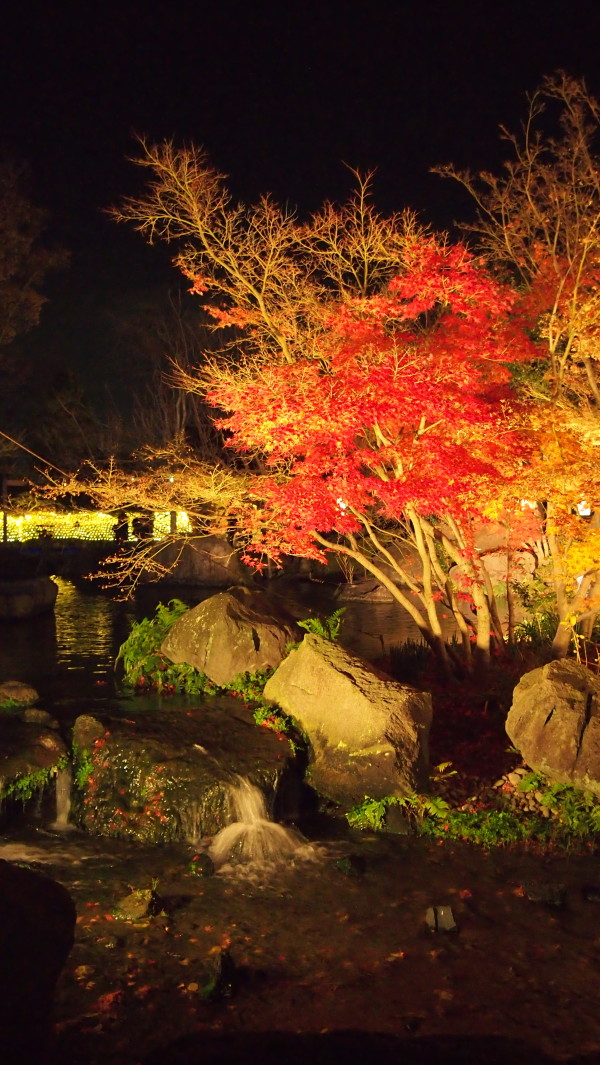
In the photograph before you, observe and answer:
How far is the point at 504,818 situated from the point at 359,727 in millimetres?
1827

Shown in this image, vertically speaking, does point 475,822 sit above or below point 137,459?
below

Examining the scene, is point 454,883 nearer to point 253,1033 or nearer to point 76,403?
point 253,1033

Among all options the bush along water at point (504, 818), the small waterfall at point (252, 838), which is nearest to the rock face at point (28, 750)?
the small waterfall at point (252, 838)

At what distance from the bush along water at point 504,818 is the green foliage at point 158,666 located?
3638 mm

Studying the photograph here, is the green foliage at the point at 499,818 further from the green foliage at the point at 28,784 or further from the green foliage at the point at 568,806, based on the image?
the green foliage at the point at 28,784

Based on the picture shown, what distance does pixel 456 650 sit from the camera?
40.1 feet

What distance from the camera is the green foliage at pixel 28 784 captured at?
857 cm

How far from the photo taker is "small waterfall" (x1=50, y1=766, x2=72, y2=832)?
337 inches

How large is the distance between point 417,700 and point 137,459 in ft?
56.2

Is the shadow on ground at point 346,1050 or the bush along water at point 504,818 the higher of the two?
the bush along water at point 504,818

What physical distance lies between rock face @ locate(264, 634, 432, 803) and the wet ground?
79 centimetres

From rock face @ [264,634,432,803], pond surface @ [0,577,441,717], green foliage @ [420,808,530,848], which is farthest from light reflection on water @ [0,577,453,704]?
green foliage @ [420,808,530,848]

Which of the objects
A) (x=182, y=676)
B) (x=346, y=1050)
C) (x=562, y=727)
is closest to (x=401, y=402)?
(x=562, y=727)

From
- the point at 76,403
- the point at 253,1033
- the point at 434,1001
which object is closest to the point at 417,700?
the point at 434,1001
